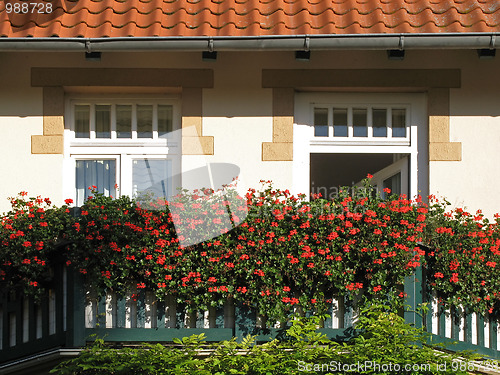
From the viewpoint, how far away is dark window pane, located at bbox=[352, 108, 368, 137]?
8.12m

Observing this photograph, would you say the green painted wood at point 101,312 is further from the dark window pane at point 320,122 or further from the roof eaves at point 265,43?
the dark window pane at point 320,122

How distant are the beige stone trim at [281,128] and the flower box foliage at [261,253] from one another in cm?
113

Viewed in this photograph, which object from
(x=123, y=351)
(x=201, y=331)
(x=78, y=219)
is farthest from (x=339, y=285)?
(x=78, y=219)

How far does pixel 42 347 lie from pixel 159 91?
3.01 metres

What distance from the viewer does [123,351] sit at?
6.55m

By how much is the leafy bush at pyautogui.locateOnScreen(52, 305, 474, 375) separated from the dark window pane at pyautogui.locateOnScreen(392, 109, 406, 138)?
2247mm

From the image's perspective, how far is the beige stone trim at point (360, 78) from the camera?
7.95 metres

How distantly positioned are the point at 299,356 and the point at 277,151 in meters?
2.43

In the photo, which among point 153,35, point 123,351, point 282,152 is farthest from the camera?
point 282,152

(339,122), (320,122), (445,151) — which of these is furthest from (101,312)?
(445,151)

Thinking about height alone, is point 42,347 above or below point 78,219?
below

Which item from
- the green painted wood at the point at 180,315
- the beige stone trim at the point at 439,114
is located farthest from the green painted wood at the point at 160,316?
the beige stone trim at the point at 439,114

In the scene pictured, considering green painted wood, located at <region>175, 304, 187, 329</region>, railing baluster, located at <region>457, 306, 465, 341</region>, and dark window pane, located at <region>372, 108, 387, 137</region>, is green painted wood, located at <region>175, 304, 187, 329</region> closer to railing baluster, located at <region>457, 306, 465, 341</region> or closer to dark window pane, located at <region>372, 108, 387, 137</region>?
railing baluster, located at <region>457, 306, 465, 341</region>

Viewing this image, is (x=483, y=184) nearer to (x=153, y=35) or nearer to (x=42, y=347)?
(x=153, y=35)
